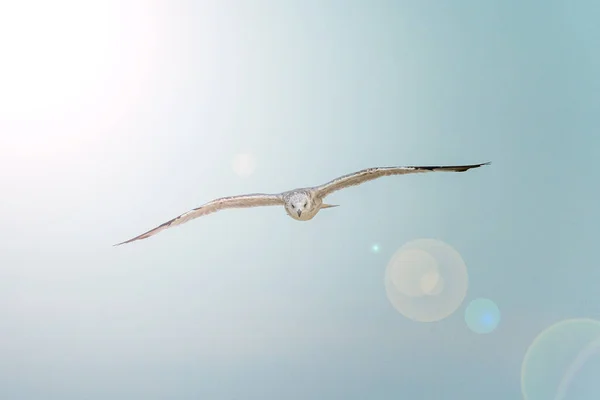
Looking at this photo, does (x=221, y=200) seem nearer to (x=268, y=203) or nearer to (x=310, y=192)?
(x=268, y=203)

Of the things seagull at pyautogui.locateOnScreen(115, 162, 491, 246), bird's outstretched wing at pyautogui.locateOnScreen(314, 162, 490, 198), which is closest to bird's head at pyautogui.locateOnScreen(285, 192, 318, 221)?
seagull at pyautogui.locateOnScreen(115, 162, 491, 246)

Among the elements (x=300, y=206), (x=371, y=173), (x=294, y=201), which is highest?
(x=371, y=173)

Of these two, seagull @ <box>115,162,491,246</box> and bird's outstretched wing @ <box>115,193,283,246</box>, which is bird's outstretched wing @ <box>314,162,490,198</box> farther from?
bird's outstretched wing @ <box>115,193,283,246</box>

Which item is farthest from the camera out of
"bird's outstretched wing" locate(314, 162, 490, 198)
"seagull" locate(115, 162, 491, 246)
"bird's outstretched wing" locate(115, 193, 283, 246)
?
"bird's outstretched wing" locate(115, 193, 283, 246)

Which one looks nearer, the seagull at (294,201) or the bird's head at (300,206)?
the seagull at (294,201)

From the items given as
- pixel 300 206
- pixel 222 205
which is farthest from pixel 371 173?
pixel 222 205

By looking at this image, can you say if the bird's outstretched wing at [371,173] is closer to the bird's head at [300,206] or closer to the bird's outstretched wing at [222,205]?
the bird's head at [300,206]

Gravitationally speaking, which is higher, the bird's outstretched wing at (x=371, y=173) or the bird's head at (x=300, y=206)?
the bird's outstretched wing at (x=371, y=173)

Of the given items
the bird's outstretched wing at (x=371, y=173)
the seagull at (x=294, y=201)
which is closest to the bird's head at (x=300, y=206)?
the seagull at (x=294, y=201)

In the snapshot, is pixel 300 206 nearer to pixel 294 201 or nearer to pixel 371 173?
pixel 294 201
